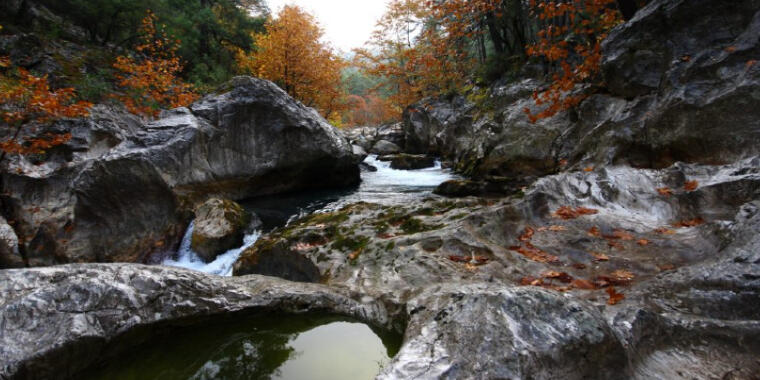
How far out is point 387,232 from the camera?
5.20 meters

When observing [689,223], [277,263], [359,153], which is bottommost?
[277,263]

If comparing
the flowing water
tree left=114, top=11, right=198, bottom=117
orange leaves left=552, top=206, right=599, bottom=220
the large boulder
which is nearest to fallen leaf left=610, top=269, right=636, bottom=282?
orange leaves left=552, top=206, right=599, bottom=220

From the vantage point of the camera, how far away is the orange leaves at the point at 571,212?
4.58m

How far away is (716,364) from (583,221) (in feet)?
8.28

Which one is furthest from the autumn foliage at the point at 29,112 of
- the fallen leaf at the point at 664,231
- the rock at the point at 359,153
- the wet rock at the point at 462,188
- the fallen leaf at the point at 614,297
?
the fallen leaf at the point at 664,231

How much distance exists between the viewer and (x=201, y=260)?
23.9 ft

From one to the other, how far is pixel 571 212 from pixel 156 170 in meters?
9.09

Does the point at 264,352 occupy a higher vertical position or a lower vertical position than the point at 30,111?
lower

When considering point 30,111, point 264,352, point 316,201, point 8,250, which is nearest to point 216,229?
point 8,250

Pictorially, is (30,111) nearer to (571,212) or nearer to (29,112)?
(29,112)

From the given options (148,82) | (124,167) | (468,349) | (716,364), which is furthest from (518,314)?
(148,82)

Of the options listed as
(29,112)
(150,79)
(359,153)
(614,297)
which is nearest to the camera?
(614,297)

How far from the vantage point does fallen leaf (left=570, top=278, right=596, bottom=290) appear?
310 cm

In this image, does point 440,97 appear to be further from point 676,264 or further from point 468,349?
point 468,349
